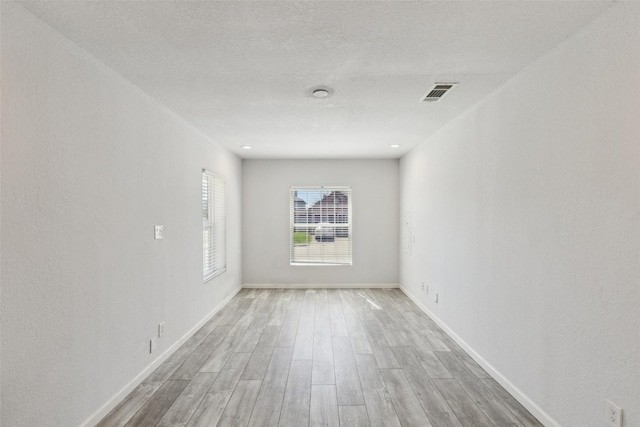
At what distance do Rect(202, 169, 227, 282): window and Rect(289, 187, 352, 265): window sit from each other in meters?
1.41

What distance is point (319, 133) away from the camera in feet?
13.0

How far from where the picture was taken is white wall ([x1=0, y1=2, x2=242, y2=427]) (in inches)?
61.3

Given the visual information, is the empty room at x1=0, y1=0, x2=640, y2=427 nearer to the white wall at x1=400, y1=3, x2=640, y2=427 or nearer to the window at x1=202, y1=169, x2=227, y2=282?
the white wall at x1=400, y1=3, x2=640, y2=427

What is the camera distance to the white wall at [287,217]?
582 cm

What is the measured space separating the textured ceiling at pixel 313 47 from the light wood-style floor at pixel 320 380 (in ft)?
7.46

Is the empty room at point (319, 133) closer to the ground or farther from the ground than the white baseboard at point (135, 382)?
farther from the ground

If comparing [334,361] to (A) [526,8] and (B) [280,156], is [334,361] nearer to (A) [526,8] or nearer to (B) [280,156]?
(A) [526,8]

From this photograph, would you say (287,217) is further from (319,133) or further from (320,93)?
(320,93)

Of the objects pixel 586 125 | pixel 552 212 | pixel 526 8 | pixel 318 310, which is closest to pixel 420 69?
pixel 526 8

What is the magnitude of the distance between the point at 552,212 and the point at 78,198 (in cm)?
283

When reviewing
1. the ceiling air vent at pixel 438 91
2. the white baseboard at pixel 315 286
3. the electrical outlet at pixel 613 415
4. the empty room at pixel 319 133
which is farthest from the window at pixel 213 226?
the electrical outlet at pixel 613 415

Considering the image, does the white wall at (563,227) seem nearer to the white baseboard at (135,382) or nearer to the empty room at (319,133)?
the empty room at (319,133)

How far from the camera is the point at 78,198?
195 centimetres

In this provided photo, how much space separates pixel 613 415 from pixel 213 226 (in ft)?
13.6
